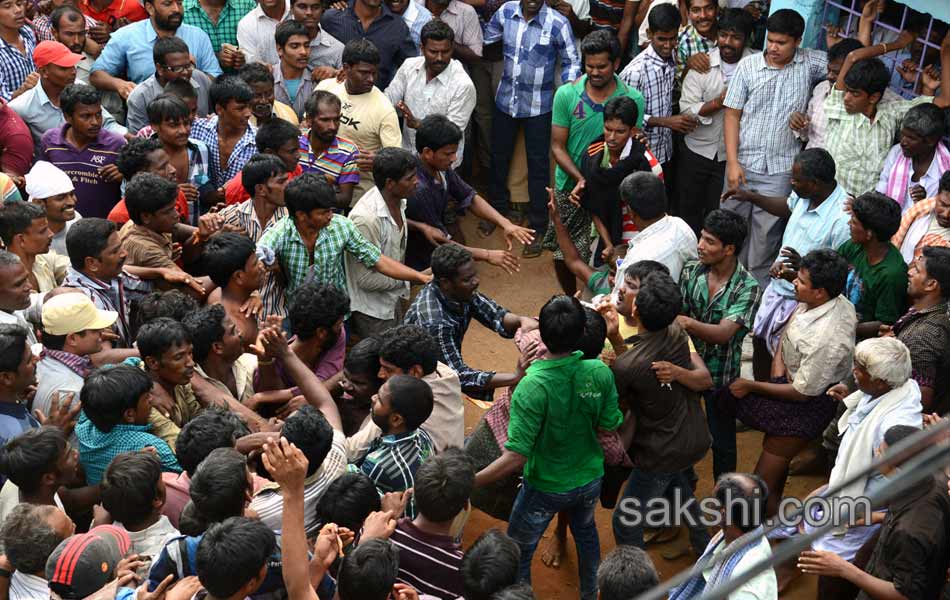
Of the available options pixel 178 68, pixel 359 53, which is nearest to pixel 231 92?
pixel 178 68

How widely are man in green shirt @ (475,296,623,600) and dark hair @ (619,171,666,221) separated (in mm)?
1452

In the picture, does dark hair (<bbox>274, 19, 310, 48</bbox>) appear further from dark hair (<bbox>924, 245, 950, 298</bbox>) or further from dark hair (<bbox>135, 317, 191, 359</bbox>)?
dark hair (<bbox>924, 245, 950, 298</bbox>)

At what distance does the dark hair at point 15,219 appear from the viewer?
5770 mm

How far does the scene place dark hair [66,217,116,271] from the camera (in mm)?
5637

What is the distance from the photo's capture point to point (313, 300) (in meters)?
5.58

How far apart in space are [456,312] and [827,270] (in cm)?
200

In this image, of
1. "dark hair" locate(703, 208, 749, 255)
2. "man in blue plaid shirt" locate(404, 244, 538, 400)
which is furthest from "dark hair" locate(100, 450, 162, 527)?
"dark hair" locate(703, 208, 749, 255)

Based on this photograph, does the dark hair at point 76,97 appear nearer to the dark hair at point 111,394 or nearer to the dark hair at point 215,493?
the dark hair at point 111,394

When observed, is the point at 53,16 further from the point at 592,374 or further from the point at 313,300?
the point at 592,374

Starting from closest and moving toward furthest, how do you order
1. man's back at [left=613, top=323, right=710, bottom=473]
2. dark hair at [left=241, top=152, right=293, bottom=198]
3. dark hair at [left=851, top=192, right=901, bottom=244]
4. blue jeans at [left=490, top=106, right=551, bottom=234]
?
man's back at [left=613, top=323, right=710, bottom=473] → dark hair at [left=851, top=192, right=901, bottom=244] → dark hair at [left=241, top=152, right=293, bottom=198] → blue jeans at [left=490, top=106, right=551, bottom=234]

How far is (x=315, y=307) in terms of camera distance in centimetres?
560

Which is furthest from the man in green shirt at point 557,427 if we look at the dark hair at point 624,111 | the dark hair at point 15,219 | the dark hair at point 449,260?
the dark hair at point 15,219

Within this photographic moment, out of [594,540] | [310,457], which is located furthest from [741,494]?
[310,457]

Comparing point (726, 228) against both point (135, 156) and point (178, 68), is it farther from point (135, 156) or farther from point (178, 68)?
point (178, 68)
